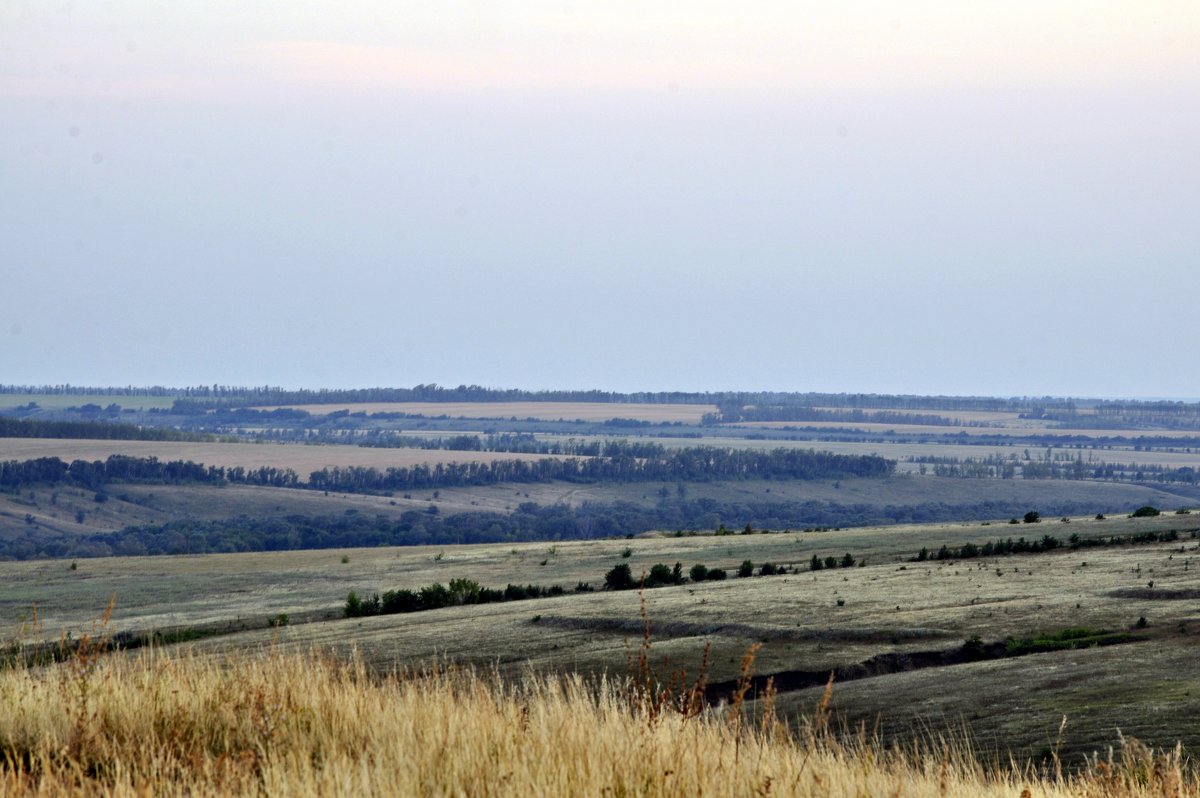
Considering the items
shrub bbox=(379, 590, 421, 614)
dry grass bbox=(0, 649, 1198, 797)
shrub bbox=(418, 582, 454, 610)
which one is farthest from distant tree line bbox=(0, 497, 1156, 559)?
dry grass bbox=(0, 649, 1198, 797)

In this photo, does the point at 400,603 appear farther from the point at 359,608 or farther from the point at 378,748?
A: the point at 378,748

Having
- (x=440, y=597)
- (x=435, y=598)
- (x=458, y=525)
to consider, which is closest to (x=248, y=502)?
(x=458, y=525)

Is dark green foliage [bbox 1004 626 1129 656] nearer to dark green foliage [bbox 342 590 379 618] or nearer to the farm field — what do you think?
the farm field

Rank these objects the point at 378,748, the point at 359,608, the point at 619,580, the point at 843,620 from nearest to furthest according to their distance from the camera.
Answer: the point at 378,748, the point at 843,620, the point at 359,608, the point at 619,580

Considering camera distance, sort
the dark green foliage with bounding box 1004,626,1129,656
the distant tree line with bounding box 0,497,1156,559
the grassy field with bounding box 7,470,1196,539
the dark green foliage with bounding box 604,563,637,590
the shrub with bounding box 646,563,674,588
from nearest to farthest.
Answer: the dark green foliage with bounding box 1004,626,1129,656, the dark green foliage with bounding box 604,563,637,590, the shrub with bounding box 646,563,674,588, the distant tree line with bounding box 0,497,1156,559, the grassy field with bounding box 7,470,1196,539

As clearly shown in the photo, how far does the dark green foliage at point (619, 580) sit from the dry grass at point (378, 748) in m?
41.3

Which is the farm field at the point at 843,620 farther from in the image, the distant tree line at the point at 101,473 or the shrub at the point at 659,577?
the distant tree line at the point at 101,473

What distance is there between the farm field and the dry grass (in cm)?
106

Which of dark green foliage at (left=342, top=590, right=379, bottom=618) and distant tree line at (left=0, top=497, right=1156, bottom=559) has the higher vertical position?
dark green foliage at (left=342, top=590, right=379, bottom=618)

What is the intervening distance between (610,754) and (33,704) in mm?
4654

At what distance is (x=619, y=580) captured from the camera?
2082 inches

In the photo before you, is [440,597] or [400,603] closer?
[400,603]

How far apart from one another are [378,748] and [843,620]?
26.5 metres

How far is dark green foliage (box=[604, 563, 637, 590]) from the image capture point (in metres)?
52.2
